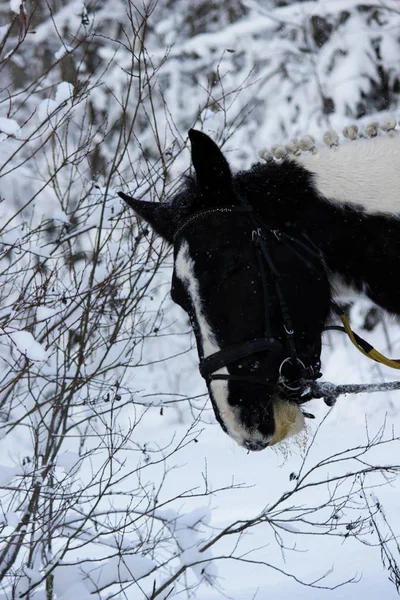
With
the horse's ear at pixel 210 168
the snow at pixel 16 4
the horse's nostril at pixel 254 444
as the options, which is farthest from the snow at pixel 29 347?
the snow at pixel 16 4

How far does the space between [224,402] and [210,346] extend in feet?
0.76

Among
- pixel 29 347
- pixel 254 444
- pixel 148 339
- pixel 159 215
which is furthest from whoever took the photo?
pixel 148 339

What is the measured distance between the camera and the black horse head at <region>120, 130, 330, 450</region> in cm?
267

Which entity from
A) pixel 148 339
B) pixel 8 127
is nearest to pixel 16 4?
pixel 8 127

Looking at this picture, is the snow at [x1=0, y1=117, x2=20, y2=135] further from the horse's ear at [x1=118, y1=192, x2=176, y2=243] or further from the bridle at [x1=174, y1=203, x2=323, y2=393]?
the bridle at [x1=174, y1=203, x2=323, y2=393]

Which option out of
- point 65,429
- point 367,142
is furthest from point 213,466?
point 367,142

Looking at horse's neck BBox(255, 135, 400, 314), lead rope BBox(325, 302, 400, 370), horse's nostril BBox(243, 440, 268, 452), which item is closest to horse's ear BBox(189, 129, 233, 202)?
horse's neck BBox(255, 135, 400, 314)

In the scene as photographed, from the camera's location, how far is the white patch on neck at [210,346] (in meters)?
2.63

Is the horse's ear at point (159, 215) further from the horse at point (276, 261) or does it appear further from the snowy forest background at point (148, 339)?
the snowy forest background at point (148, 339)

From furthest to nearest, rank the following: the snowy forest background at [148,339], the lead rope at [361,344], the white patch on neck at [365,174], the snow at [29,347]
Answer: the snowy forest background at [148,339] → the lead rope at [361,344] → the white patch on neck at [365,174] → the snow at [29,347]

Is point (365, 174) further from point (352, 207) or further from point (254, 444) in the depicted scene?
point (254, 444)

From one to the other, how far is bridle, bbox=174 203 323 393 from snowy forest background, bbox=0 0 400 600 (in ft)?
1.20

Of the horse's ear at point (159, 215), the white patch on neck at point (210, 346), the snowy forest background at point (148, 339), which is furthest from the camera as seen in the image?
the snowy forest background at point (148, 339)

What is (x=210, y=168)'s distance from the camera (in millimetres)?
2816
